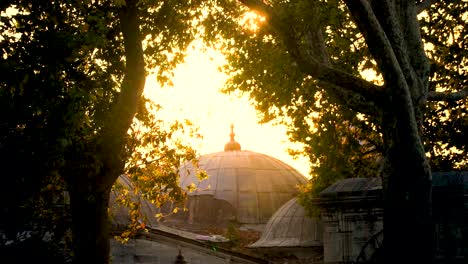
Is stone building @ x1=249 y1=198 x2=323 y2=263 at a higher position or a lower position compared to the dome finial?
lower

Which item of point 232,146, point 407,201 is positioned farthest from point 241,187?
point 407,201

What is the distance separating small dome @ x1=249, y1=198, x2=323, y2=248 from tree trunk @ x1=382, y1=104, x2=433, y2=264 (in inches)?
1259

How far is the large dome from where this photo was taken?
5303cm

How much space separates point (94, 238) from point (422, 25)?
1394 cm

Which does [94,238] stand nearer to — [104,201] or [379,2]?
[104,201]

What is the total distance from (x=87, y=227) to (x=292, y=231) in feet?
105

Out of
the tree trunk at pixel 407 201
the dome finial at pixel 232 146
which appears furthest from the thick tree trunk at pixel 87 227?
the dome finial at pixel 232 146

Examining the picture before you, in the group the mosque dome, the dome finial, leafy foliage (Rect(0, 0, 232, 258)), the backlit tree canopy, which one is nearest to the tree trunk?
the backlit tree canopy

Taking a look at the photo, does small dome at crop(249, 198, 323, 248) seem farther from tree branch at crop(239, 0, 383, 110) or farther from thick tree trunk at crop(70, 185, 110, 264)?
tree branch at crop(239, 0, 383, 110)

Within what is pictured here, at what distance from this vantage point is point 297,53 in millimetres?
9891

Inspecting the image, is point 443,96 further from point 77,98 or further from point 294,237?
point 294,237

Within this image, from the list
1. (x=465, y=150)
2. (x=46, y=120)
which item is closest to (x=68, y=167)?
(x=46, y=120)

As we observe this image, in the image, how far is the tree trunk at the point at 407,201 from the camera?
28.8 ft

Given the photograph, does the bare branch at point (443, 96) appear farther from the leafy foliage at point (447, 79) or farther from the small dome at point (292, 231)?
the small dome at point (292, 231)
